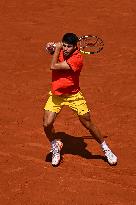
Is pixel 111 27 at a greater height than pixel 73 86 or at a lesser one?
lesser

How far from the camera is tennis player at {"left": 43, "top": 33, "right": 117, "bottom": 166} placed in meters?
7.50

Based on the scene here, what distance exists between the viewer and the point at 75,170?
8.03 m

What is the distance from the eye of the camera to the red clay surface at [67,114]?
7.53m

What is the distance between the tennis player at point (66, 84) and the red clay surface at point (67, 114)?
1.35 feet

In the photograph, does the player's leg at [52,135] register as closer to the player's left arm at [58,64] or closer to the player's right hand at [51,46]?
the player's left arm at [58,64]

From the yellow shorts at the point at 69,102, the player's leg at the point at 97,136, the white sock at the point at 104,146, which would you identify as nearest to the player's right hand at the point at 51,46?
the yellow shorts at the point at 69,102

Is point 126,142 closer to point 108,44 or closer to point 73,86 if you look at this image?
point 73,86

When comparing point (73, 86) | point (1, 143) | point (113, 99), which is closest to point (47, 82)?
point (113, 99)

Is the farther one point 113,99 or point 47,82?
point 47,82

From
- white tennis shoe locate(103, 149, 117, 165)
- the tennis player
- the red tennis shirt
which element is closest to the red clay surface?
white tennis shoe locate(103, 149, 117, 165)

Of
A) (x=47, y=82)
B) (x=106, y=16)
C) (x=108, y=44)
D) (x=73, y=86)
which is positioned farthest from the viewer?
(x=106, y=16)

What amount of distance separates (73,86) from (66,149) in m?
1.52

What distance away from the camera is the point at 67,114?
402 inches

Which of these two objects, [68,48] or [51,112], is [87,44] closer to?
[68,48]
